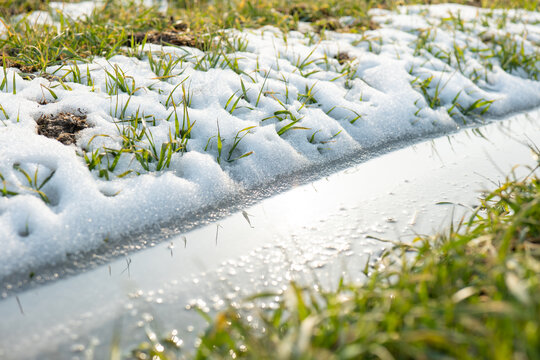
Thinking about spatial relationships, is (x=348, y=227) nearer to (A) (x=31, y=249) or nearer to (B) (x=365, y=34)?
(A) (x=31, y=249)

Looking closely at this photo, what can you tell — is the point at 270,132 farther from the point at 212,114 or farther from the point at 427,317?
the point at 427,317

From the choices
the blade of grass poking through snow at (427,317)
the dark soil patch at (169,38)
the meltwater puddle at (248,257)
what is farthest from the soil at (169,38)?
the blade of grass poking through snow at (427,317)

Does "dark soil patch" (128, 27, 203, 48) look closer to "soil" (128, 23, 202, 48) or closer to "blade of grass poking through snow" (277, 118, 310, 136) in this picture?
"soil" (128, 23, 202, 48)

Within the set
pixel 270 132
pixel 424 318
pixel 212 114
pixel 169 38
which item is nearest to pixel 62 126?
pixel 212 114

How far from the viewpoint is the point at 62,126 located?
7.84 feet

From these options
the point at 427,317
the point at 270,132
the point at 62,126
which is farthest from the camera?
the point at 270,132

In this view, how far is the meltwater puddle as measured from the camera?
4.66 feet

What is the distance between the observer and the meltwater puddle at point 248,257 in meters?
1.42

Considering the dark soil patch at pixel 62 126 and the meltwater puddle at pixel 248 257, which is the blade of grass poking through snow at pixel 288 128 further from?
the dark soil patch at pixel 62 126

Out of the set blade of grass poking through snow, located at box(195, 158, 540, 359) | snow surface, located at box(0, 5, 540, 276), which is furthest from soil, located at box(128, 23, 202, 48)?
blade of grass poking through snow, located at box(195, 158, 540, 359)

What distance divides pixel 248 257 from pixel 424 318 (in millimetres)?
773

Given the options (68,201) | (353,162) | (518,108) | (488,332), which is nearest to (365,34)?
(518,108)

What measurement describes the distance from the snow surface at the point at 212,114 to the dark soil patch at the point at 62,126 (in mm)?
48

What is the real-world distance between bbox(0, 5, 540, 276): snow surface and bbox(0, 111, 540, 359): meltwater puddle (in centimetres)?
22
